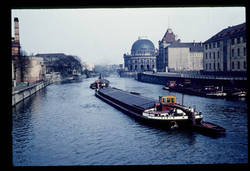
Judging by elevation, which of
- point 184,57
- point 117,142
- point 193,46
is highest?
point 193,46

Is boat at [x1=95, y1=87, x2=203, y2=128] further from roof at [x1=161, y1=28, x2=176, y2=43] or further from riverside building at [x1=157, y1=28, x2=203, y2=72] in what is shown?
roof at [x1=161, y1=28, x2=176, y2=43]

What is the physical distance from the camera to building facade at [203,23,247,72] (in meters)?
57.1

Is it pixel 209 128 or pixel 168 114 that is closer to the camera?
pixel 209 128

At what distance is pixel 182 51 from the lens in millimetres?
124938

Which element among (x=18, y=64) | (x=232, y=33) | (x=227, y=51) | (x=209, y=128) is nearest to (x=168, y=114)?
(x=209, y=128)

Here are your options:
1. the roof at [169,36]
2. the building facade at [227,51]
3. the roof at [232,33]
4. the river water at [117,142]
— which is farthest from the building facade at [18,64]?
the roof at [169,36]

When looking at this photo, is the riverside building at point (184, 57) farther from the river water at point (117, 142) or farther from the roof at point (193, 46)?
the river water at point (117, 142)

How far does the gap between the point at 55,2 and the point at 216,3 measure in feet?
14.8

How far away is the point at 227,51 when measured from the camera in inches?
2478

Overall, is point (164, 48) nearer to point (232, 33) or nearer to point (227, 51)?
point (227, 51)

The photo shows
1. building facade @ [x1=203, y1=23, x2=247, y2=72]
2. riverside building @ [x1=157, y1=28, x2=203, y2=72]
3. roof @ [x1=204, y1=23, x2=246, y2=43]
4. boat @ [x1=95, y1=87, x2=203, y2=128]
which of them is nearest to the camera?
boat @ [x1=95, y1=87, x2=203, y2=128]

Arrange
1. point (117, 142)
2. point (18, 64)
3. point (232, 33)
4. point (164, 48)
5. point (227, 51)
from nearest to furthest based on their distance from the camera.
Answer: point (117, 142) → point (232, 33) → point (227, 51) → point (18, 64) → point (164, 48)

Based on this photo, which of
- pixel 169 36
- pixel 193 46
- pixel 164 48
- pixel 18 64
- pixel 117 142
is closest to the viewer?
pixel 117 142

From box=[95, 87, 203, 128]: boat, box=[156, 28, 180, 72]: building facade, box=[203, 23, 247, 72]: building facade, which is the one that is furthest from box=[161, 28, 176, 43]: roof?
box=[95, 87, 203, 128]: boat
